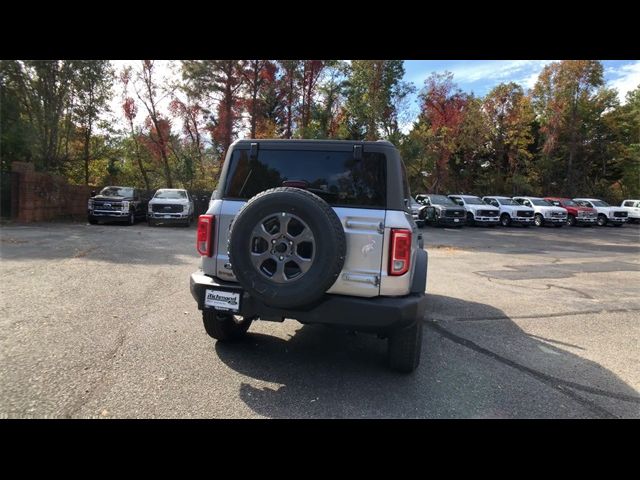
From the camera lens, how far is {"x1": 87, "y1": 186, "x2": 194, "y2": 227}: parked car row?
707 inches

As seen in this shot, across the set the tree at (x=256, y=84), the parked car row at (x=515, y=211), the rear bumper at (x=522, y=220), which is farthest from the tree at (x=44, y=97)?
the rear bumper at (x=522, y=220)

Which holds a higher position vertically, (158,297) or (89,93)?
(89,93)

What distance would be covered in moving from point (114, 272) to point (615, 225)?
113 ft

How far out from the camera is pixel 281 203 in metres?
3.37

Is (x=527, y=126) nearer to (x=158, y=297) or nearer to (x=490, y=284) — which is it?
(x=490, y=284)

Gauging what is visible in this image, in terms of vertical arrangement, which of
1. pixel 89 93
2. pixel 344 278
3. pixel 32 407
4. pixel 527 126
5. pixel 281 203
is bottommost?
pixel 32 407

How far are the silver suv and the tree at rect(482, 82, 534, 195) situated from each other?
3746 centimetres

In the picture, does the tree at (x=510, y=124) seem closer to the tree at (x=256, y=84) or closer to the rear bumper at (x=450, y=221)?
the rear bumper at (x=450, y=221)

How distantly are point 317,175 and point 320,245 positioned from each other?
0.83 metres

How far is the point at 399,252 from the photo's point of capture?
11.3 feet

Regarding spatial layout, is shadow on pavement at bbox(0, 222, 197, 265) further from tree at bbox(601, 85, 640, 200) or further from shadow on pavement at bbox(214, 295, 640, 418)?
tree at bbox(601, 85, 640, 200)

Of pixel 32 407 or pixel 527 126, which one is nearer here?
pixel 32 407

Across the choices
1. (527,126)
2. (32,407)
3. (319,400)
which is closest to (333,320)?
(319,400)

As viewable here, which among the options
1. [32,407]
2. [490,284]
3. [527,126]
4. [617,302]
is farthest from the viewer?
[527,126]
